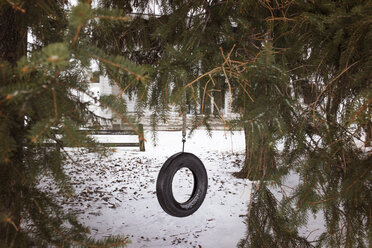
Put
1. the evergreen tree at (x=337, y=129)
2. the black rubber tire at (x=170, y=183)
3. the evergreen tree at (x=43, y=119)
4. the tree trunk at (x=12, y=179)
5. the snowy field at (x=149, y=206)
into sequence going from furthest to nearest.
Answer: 1. the snowy field at (x=149, y=206)
2. the black rubber tire at (x=170, y=183)
3. the evergreen tree at (x=337, y=129)
4. the tree trunk at (x=12, y=179)
5. the evergreen tree at (x=43, y=119)

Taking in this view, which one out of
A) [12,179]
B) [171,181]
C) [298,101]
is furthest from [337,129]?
[12,179]

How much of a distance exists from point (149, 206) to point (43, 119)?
14.6 feet

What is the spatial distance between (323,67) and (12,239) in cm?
187

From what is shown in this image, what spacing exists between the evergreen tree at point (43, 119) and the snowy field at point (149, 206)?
1.50 meters

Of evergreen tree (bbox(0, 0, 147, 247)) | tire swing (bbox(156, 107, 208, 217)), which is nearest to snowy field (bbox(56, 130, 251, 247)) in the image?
tire swing (bbox(156, 107, 208, 217))

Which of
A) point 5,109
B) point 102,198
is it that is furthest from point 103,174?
point 5,109

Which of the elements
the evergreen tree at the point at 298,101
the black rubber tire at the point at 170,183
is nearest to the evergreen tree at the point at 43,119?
the evergreen tree at the point at 298,101

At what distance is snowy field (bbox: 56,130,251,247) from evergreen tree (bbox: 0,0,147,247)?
1.50 m

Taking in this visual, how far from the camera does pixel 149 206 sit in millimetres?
5117

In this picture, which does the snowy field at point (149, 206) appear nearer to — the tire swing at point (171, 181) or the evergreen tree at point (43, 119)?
the tire swing at point (171, 181)

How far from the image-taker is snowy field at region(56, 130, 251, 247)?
412cm

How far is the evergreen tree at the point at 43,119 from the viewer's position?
2.72ft

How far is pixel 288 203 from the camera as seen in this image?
1.84 metres

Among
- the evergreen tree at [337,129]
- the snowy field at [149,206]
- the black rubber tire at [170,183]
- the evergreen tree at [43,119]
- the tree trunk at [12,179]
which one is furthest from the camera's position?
the snowy field at [149,206]
